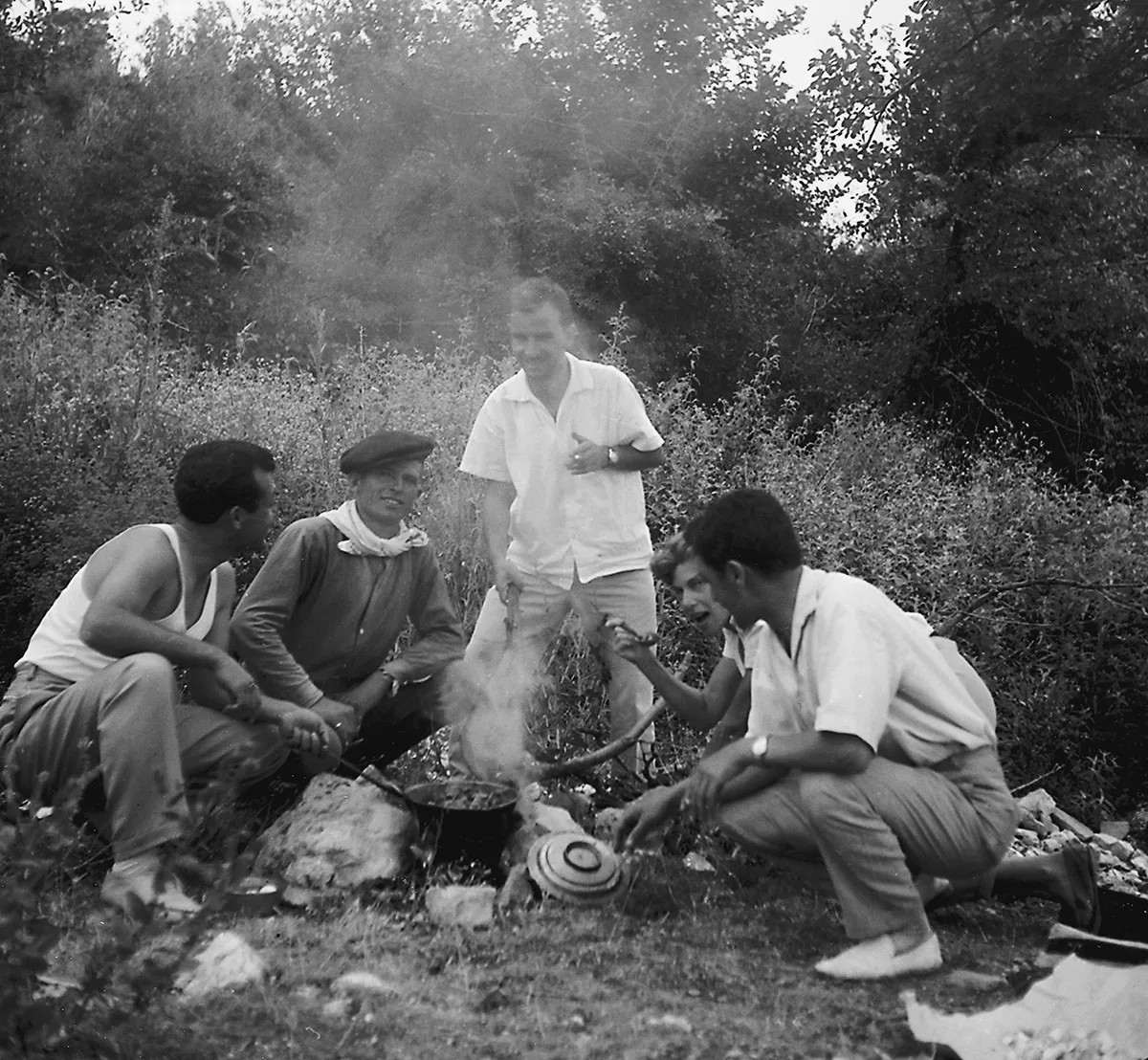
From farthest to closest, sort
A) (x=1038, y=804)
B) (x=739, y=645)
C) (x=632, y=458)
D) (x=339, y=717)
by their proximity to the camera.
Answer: (x=1038, y=804) < (x=632, y=458) < (x=339, y=717) < (x=739, y=645)

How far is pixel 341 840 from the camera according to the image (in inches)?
172

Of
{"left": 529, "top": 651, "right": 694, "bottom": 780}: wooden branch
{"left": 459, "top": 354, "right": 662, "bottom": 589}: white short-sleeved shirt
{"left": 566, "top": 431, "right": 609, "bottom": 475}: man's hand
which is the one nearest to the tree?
{"left": 459, "top": 354, "right": 662, "bottom": 589}: white short-sleeved shirt

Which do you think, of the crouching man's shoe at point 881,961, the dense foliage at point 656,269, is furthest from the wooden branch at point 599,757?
the dense foliage at point 656,269

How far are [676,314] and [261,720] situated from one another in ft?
37.0

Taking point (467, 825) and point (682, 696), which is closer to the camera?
point (467, 825)

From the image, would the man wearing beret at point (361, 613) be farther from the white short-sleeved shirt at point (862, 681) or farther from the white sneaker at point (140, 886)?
the white short-sleeved shirt at point (862, 681)

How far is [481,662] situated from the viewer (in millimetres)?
5449

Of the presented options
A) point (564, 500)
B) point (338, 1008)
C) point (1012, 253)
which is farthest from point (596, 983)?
point (1012, 253)

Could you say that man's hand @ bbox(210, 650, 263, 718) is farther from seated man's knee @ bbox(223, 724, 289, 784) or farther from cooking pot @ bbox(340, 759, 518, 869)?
cooking pot @ bbox(340, 759, 518, 869)

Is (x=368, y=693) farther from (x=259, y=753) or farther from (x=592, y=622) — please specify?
(x=592, y=622)

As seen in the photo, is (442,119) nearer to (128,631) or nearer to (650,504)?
→ (650,504)

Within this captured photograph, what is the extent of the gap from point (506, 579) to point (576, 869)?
1.63 meters

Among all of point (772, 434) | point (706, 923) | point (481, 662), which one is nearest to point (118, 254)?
point (772, 434)

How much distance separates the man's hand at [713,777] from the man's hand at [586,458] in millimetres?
1661
